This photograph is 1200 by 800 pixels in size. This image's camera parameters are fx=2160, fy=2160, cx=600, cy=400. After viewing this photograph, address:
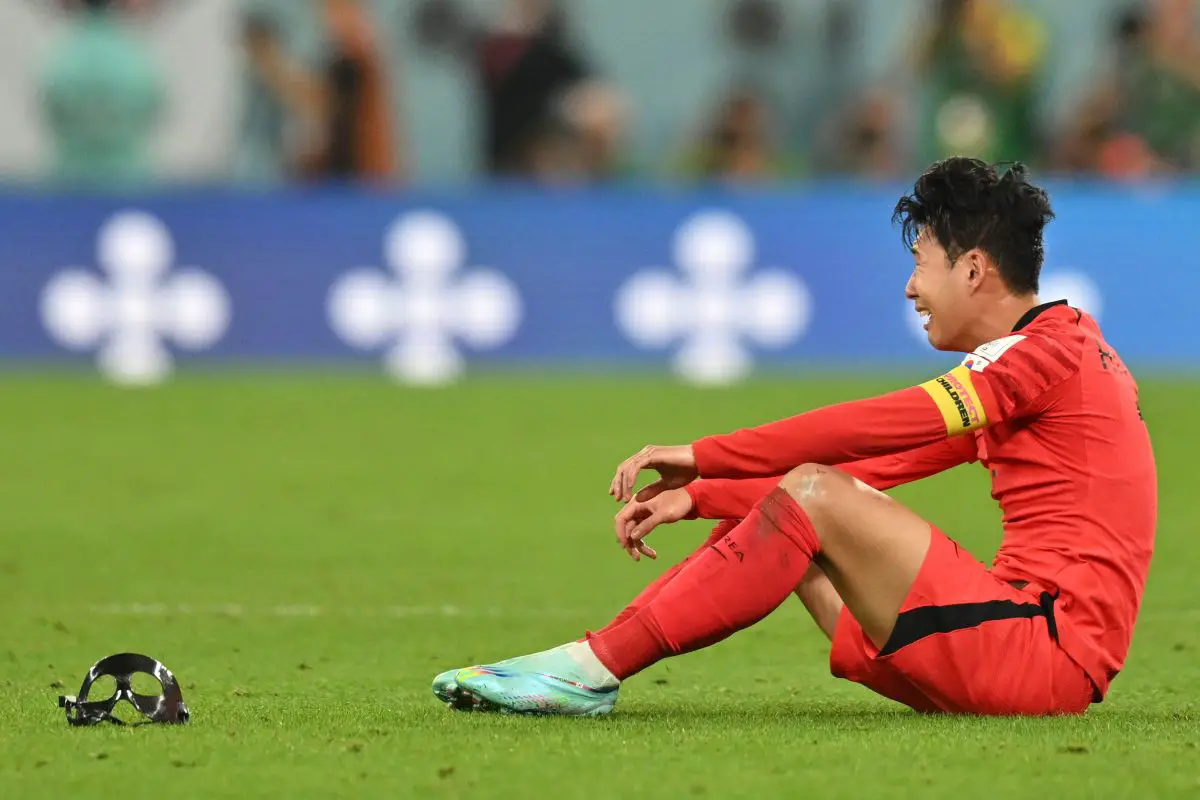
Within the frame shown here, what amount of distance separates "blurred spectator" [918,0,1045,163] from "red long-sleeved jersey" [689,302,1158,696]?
1182cm

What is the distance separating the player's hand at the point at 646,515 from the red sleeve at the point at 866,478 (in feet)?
0.40

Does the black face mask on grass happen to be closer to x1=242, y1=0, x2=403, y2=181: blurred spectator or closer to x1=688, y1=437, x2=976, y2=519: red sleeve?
x1=688, y1=437, x2=976, y2=519: red sleeve

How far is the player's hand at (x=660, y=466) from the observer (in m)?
4.62

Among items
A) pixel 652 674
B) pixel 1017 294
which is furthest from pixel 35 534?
pixel 1017 294

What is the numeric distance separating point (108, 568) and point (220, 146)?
10.3 metres

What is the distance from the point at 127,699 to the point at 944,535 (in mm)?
1847

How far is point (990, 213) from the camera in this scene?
4.80 m

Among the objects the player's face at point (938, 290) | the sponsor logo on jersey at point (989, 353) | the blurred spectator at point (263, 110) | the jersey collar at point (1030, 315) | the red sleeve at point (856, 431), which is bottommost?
the red sleeve at point (856, 431)

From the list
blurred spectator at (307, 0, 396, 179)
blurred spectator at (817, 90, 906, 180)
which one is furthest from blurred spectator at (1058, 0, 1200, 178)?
blurred spectator at (307, 0, 396, 179)

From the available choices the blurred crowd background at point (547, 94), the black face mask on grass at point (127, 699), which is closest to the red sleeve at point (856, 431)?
the black face mask on grass at point (127, 699)

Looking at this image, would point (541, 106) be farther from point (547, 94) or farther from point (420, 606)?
point (420, 606)

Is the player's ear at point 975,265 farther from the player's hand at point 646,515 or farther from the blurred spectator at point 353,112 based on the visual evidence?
the blurred spectator at point 353,112

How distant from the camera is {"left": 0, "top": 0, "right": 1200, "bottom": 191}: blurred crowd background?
54.1 feet

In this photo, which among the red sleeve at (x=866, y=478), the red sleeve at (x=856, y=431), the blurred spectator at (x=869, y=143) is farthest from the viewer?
the blurred spectator at (x=869, y=143)
